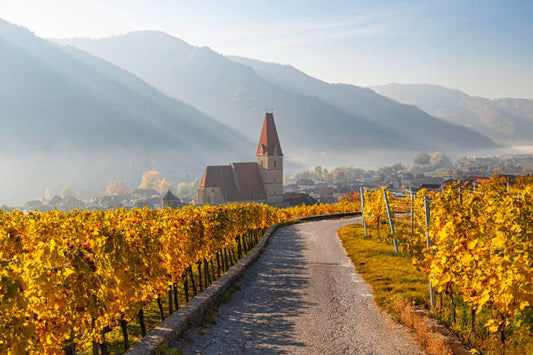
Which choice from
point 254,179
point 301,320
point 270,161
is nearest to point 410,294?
point 301,320

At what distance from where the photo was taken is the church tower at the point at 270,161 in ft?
373

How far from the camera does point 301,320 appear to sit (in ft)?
32.0

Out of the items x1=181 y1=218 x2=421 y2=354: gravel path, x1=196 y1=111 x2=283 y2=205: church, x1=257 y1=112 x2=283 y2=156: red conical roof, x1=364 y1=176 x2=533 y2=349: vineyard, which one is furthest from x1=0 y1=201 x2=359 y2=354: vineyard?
x1=257 y1=112 x2=283 y2=156: red conical roof

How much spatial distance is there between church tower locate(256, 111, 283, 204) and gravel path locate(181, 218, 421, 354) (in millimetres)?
98394

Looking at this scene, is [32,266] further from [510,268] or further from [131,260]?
[510,268]

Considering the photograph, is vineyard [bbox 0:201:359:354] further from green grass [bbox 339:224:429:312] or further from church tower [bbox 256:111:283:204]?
church tower [bbox 256:111:283:204]

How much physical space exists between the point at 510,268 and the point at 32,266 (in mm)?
7569

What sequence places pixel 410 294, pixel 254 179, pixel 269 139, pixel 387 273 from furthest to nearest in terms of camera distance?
pixel 254 179, pixel 269 139, pixel 387 273, pixel 410 294

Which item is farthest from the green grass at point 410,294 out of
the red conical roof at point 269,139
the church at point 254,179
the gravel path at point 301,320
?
the red conical roof at point 269,139

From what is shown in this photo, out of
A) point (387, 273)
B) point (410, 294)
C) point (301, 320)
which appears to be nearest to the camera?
point (301, 320)

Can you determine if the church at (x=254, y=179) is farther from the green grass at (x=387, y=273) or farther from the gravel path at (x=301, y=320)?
the gravel path at (x=301, y=320)

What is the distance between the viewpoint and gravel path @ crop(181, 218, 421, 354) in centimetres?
807

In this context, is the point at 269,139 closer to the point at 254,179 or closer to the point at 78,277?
the point at 254,179

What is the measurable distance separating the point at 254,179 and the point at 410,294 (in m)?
106
